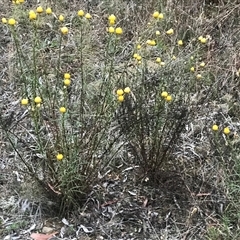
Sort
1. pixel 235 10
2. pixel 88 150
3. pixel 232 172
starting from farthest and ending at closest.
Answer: pixel 235 10 < pixel 232 172 < pixel 88 150

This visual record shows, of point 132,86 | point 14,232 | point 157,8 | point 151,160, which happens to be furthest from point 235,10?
point 14,232

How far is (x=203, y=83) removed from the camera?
3.77m

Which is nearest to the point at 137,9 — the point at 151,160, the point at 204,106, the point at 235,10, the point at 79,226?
the point at 235,10

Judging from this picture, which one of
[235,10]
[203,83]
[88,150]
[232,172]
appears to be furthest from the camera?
[235,10]

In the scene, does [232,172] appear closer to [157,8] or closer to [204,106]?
[204,106]

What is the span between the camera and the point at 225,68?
12.4ft

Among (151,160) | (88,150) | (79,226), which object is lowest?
(79,226)

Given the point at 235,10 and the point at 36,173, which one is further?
the point at 235,10

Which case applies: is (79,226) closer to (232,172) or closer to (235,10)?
(232,172)

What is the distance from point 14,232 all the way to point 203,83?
1747 millimetres

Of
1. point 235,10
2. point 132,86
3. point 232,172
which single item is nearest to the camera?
point 232,172

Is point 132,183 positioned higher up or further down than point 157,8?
further down

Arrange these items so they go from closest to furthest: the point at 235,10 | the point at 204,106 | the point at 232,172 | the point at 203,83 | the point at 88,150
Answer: the point at 88,150
the point at 232,172
the point at 204,106
the point at 203,83
the point at 235,10

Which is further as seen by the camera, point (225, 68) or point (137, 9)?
point (137, 9)
